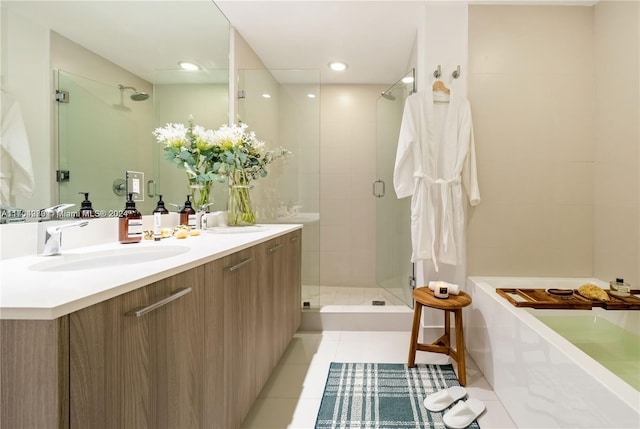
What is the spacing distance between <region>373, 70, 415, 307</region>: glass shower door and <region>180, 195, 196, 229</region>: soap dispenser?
173 cm

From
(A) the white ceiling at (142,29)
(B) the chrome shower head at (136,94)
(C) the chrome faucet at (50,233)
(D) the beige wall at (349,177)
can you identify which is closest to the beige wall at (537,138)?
(D) the beige wall at (349,177)

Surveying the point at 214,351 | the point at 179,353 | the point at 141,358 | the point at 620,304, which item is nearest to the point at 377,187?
the point at 620,304

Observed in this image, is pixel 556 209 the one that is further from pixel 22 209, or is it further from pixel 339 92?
pixel 22 209

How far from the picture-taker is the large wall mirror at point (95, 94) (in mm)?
998

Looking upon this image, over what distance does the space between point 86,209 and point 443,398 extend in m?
1.85

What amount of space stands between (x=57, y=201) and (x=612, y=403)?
1882 millimetres

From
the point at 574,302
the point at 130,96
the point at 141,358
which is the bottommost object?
the point at 574,302

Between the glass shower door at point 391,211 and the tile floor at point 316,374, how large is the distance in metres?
0.52

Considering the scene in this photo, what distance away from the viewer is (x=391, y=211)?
3152mm

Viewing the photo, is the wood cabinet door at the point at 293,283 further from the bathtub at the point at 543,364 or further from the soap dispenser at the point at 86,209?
the bathtub at the point at 543,364

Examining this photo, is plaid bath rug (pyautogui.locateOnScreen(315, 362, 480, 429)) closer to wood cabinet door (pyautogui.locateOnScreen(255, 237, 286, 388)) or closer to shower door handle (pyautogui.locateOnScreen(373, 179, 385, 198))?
wood cabinet door (pyautogui.locateOnScreen(255, 237, 286, 388))

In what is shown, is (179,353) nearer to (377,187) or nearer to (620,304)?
(620,304)

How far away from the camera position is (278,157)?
274cm

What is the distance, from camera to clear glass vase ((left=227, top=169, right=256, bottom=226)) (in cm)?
222
